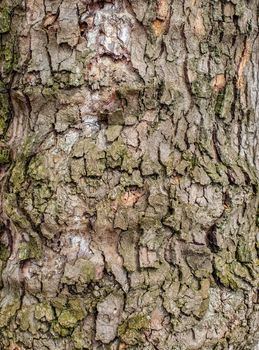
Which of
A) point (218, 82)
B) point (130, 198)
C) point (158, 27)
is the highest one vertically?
point (158, 27)

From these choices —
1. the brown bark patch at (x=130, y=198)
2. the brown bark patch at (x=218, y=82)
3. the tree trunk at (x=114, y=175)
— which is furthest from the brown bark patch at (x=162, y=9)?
the brown bark patch at (x=130, y=198)

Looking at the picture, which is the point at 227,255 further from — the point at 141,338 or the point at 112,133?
the point at 112,133

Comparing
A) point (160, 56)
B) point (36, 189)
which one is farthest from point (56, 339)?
point (160, 56)

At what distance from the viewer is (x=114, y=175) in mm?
1247

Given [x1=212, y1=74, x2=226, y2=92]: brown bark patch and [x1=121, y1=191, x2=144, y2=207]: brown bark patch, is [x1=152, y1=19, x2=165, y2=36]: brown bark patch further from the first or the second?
[x1=121, y1=191, x2=144, y2=207]: brown bark patch

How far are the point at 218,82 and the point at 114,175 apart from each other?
39 cm

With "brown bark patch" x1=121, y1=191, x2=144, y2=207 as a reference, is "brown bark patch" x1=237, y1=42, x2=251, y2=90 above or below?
above

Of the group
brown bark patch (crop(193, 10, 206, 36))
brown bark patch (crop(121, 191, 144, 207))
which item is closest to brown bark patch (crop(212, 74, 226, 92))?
brown bark patch (crop(193, 10, 206, 36))

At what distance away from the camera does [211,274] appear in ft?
4.42

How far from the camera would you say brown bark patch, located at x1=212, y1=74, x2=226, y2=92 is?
1347 mm

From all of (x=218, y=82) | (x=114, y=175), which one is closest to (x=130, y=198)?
(x=114, y=175)

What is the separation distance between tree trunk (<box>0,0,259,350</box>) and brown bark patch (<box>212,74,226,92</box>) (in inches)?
0.6

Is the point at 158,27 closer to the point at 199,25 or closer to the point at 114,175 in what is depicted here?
the point at 199,25

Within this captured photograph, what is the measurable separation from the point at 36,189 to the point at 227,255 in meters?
0.54
